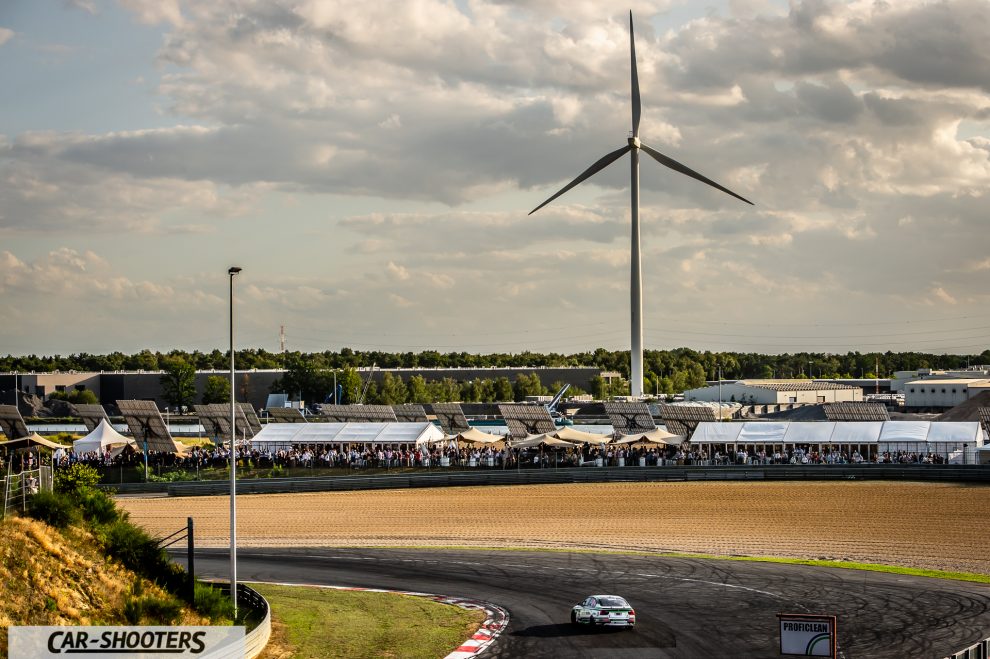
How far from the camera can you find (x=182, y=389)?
Answer: 17838cm

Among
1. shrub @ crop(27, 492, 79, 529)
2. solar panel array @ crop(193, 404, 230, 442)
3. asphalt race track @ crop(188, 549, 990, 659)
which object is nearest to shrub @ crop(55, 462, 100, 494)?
shrub @ crop(27, 492, 79, 529)

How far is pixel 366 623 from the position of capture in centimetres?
3111

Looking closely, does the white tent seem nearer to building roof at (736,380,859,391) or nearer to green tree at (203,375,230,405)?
green tree at (203,375,230,405)

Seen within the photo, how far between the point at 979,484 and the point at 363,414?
167 ft

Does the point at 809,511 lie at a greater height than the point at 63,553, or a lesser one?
lesser

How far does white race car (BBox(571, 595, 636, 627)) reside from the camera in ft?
96.2

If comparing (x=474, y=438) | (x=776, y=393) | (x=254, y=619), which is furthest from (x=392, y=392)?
(x=254, y=619)

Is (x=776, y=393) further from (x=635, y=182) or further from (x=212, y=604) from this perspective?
(x=212, y=604)

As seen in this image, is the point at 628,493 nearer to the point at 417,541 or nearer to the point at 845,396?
the point at 417,541

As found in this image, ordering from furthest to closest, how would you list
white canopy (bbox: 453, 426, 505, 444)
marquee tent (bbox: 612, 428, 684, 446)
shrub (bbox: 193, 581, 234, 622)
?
white canopy (bbox: 453, 426, 505, 444), marquee tent (bbox: 612, 428, 684, 446), shrub (bbox: 193, 581, 234, 622)

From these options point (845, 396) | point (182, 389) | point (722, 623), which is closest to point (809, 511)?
point (722, 623)

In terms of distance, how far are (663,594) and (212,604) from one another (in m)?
15.1

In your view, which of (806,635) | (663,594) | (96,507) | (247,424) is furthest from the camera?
(247,424)

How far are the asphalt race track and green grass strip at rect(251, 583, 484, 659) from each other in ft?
5.62
